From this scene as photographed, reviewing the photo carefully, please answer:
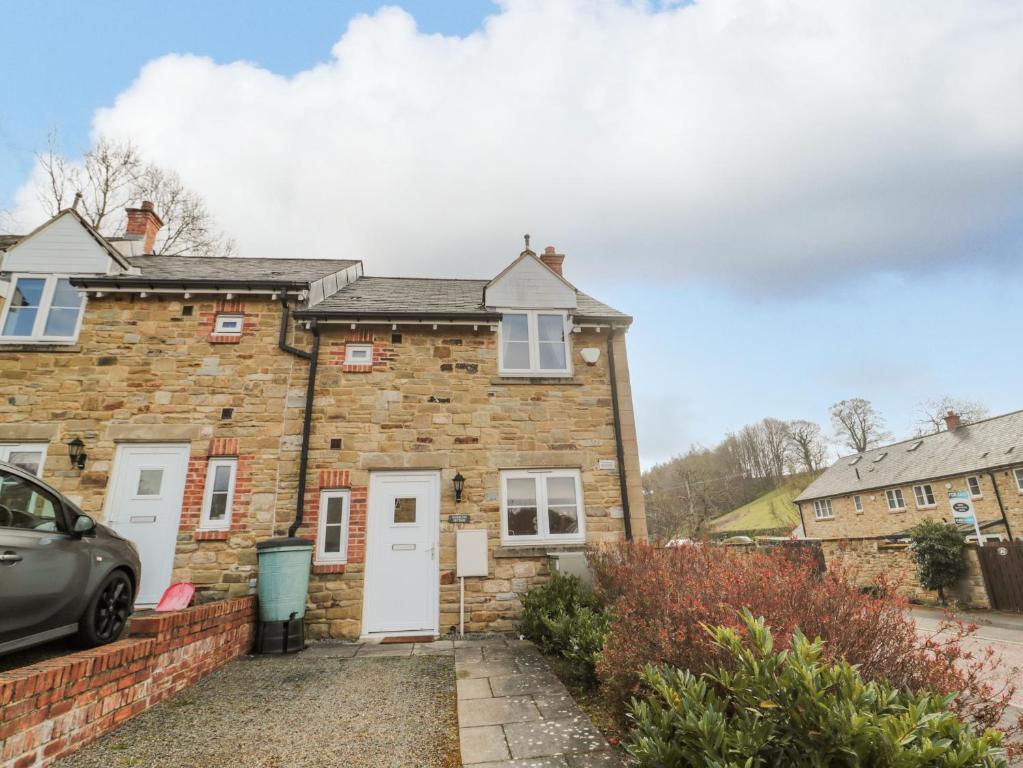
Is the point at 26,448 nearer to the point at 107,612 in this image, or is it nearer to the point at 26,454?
the point at 26,454

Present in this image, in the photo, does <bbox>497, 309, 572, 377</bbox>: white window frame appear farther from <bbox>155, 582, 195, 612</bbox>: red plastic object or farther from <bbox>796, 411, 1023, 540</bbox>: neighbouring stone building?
<bbox>796, 411, 1023, 540</bbox>: neighbouring stone building

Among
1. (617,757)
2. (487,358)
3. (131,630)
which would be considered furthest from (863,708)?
(487,358)

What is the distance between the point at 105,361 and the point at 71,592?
19.3 feet

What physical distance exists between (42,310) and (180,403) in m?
3.39

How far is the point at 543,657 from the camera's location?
239 inches

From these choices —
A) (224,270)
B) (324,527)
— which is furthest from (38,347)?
(324,527)

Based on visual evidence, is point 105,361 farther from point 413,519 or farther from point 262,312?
point 413,519

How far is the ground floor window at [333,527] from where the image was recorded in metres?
7.71

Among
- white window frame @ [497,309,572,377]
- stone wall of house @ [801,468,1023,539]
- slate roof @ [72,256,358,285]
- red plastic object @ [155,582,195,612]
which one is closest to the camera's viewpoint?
red plastic object @ [155,582,195,612]

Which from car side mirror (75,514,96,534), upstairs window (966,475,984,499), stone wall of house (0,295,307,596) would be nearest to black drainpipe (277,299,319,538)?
stone wall of house (0,295,307,596)

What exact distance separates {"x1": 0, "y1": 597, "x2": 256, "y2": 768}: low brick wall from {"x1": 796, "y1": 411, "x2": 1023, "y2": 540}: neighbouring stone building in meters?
19.8

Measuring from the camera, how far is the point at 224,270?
10883 mm

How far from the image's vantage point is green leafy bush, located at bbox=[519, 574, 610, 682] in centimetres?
487

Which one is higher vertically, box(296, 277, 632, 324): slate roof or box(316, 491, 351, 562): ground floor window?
box(296, 277, 632, 324): slate roof
